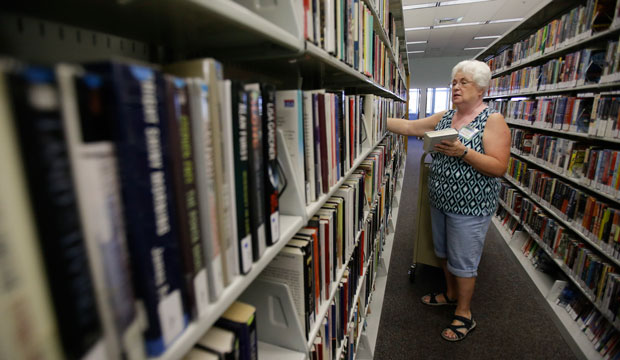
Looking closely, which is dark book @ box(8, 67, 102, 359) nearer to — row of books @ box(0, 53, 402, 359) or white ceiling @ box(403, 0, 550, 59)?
row of books @ box(0, 53, 402, 359)

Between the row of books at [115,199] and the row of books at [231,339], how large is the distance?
12 centimetres

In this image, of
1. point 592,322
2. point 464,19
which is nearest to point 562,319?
point 592,322

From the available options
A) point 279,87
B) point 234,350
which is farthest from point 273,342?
point 279,87

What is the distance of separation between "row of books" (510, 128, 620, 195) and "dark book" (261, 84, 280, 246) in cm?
209

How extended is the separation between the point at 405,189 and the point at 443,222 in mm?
3560

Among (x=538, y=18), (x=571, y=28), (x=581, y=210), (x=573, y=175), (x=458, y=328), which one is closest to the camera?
(x=458, y=328)

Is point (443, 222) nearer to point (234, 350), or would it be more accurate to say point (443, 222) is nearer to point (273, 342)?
point (273, 342)

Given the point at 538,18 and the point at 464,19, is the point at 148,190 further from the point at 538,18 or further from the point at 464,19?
the point at 464,19

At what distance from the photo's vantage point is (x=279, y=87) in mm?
1271

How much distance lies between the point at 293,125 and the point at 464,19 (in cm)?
755

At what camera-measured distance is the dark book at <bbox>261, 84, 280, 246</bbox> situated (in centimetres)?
55

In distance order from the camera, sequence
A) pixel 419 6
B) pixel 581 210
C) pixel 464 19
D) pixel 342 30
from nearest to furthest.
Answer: pixel 342 30
pixel 581 210
pixel 419 6
pixel 464 19

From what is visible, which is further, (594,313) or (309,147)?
(594,313)

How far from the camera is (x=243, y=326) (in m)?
0.53
